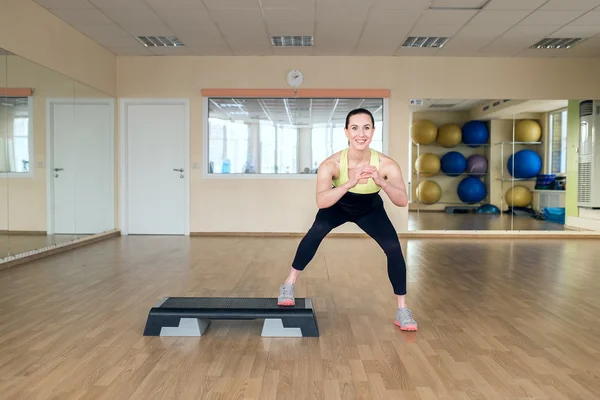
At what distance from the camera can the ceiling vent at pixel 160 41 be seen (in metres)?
6.66

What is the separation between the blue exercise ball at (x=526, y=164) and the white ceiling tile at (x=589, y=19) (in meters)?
3.22

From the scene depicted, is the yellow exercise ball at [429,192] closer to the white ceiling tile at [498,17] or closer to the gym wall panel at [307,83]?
the gym wall panel at [307,83]

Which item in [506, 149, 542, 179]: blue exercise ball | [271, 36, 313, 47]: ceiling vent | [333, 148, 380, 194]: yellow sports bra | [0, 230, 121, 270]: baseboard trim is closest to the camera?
[333, 148, 380, 194]: yellow sports bra

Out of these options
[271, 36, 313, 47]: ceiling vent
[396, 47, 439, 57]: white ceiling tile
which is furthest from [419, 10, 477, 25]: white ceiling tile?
[271, 36, 313, 47]: ceiling vent

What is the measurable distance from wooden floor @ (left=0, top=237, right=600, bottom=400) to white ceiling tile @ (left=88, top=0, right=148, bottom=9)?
2.69 metres

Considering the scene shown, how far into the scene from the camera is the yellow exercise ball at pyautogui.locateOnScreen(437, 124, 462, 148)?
10031 mm

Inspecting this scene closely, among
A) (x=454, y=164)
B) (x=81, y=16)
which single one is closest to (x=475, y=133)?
(x=454, y=164)

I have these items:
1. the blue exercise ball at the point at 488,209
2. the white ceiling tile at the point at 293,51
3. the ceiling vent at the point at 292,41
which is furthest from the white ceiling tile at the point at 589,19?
the blue exercise ball at the point at 488,209

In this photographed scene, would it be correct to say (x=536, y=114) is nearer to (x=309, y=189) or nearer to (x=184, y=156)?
(x=309, y=189)

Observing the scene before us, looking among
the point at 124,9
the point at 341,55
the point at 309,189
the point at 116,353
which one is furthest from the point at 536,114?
the point at 116,353

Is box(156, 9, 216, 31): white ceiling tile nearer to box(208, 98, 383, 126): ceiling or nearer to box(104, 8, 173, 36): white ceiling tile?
box(104, 8, 173, 36): white ceiling tile

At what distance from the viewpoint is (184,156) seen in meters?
7.63

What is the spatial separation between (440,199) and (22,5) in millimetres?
8009

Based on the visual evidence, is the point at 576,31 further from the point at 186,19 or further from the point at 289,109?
the point at 186,19
